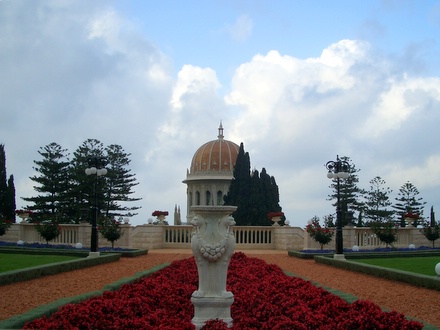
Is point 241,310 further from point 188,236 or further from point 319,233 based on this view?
point 188,236

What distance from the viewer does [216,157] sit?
2645 inches

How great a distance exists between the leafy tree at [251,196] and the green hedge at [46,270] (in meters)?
25.2

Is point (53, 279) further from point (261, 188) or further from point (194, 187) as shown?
point (194, 187)

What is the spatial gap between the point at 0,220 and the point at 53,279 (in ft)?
52.5

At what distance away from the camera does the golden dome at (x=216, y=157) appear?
66688 millimetres

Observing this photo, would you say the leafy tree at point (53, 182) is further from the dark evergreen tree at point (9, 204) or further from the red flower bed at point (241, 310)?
the red flower bed at point (241, 310)

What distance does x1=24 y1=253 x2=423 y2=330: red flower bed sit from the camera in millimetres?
6633

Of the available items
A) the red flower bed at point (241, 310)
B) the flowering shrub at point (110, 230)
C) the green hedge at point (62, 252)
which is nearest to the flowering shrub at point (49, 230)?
the flowering shrub at point (110, 230)

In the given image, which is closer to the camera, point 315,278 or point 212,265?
point 212,265

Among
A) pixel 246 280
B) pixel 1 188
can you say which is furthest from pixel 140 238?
pixel 1 188

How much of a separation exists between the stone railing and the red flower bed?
15517 mm

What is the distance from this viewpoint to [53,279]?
13250mm

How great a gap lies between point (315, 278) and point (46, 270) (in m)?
6.68

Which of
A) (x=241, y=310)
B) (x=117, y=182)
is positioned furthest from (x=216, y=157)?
(x=241, y=310)
